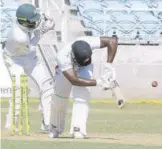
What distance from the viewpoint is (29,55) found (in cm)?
1172

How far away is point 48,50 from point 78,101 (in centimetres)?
983

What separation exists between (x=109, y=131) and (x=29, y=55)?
70.0 inches

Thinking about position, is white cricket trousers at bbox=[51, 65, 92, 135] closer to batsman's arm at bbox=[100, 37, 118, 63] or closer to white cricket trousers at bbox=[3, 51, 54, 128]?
batsman's arm at bbox=[100, 37, 118, 63]

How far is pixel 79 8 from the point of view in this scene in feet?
74.8

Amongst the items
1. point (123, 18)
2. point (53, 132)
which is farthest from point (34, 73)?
point (123, 18)

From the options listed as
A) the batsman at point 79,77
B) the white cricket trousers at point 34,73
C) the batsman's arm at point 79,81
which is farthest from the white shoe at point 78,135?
the white cricket trousers at point 34,73

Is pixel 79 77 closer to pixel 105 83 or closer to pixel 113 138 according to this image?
pixel 105 83

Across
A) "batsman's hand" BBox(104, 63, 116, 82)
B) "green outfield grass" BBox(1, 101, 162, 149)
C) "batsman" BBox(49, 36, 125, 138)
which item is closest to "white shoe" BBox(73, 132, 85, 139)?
"batsman" BBox(49, 36, 125, 138)

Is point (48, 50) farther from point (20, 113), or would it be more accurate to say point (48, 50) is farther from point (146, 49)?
point (20, 113)

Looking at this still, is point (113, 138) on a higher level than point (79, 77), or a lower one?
lower

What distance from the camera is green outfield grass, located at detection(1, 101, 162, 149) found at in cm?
938

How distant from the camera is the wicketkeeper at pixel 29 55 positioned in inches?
449

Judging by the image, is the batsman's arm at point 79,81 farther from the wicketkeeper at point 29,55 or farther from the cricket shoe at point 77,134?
the wicketkeeper at point 29,55

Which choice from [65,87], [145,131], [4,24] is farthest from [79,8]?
[65,87]
